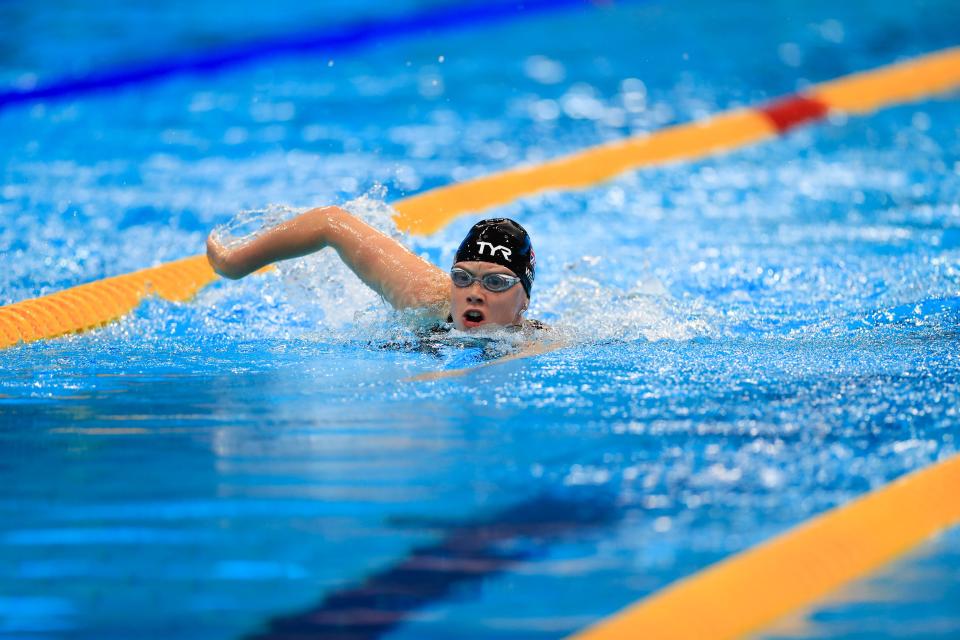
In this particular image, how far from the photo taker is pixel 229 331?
3.48 m

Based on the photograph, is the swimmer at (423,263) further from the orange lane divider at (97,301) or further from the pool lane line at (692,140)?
the pool lane line at (692,140)

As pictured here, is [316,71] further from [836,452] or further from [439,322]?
[836,452]

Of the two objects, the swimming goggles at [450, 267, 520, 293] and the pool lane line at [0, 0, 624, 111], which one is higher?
the pool lane line at [0, 0, 624, 111]

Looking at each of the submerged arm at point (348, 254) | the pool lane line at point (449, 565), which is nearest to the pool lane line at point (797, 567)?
the pool lane line at point (449, 565)

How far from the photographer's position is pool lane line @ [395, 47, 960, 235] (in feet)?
17.6

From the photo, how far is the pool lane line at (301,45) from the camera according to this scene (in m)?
7.26

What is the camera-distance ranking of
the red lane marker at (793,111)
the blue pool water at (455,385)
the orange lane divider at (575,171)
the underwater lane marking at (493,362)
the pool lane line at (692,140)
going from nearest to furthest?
the blue pool water at (455,385)
the underwater lane marking at (493,362)
the orange lane divider at (575,171)
the pool lane line at (692,140)
the red lane marker at (793,111)

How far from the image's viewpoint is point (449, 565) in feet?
6.04

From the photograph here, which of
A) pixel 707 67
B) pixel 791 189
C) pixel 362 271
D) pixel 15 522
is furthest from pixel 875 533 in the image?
pixel 707 67

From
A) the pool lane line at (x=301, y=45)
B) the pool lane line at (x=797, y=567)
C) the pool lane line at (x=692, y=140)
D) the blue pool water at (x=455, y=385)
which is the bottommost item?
the pool lane line at (x=797, y=567)

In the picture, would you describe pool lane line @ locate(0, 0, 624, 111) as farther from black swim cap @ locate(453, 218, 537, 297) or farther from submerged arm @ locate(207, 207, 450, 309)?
black swim cap @ locate(453, 218, 537, 297)

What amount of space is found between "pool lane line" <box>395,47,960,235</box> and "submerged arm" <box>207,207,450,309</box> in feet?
5.42

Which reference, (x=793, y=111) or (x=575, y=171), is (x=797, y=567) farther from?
(x=793, y=111)

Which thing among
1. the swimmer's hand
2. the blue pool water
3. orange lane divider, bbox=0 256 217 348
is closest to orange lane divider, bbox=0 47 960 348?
orange lane divider, bbox=0 256 217 348
